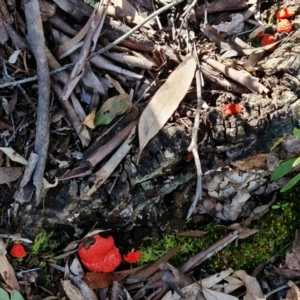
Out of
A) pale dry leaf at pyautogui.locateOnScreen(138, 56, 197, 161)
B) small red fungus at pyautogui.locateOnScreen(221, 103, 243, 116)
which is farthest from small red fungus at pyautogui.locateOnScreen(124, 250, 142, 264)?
small red fungus at pyautogui.locateOnScreen(221, 103, 243, 116)

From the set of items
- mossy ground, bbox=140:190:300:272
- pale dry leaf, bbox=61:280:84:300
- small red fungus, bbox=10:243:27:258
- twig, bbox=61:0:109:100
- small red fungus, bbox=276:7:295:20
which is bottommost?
mossy ground, bbox=140:190:300:272

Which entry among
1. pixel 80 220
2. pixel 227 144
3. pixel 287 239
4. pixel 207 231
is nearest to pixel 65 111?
pixel 80 220

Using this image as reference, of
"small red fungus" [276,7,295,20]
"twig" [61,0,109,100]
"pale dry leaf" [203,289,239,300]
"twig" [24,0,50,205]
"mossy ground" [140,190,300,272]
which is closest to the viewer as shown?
"twig" [24,0,50,205]

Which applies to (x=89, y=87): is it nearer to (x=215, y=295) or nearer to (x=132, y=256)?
(x=132, y=256)

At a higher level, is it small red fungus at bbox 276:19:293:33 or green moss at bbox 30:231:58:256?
small red fungus at bbox 276:19:293:33

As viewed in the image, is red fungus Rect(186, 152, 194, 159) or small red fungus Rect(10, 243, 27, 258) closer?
red fungus Rect(186, 152, 194, 159)

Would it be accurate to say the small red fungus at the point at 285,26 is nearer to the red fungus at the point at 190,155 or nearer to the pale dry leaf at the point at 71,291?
the red fungus at the point at 190,155

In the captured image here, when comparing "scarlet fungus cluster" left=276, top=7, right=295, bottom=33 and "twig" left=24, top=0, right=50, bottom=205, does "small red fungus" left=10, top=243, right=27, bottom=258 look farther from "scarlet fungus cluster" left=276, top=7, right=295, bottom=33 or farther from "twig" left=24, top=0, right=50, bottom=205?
"scarlet fungus cluster" left=276, top=7, right=295, bottom=33

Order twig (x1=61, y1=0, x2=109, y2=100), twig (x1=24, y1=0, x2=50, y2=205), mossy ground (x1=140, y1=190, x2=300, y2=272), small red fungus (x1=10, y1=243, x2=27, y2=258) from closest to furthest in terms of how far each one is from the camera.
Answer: twig (x1=24, y1=0, x2=50, y2=205)
twig (x1=61, y1=0, x2=109, y2=100)
small red fungus (x1=10, y1=243, x2=27, y2=258)
mossy ground (x1=140, y1=190, x2=300, y2=272)
